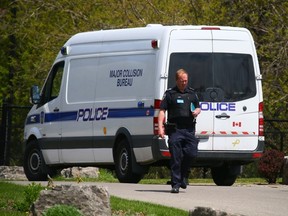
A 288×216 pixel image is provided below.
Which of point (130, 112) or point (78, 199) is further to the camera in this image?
point (130, 112)

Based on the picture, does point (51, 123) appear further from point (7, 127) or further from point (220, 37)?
point (7, 127)

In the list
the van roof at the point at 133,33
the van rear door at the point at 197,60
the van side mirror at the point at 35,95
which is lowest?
the van side mirror at the point at 35,95

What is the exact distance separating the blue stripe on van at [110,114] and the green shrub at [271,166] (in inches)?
156

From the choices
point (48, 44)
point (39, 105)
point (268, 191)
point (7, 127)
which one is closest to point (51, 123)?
point (39, 105)

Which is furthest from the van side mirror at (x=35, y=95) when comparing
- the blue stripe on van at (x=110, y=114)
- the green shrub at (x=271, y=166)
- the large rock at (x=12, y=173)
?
the green shrub at (x=271, y=166)

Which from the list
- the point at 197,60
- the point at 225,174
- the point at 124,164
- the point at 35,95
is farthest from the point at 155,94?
the point at 35,95

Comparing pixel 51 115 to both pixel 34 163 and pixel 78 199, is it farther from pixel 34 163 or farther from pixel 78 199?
pixel 78 199

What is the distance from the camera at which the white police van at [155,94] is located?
69.4 feet

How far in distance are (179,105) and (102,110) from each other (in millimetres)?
4113

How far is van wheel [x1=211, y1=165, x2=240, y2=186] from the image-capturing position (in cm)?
2252

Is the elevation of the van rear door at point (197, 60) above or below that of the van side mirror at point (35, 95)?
above

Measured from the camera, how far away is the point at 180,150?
1875cm

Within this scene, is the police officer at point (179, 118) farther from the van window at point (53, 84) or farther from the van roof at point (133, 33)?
the van window at point (53, 84)

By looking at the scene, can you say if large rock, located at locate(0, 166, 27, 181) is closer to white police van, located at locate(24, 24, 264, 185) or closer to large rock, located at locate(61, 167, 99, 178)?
large rock, located at locate(61, 167, 99, 178)
